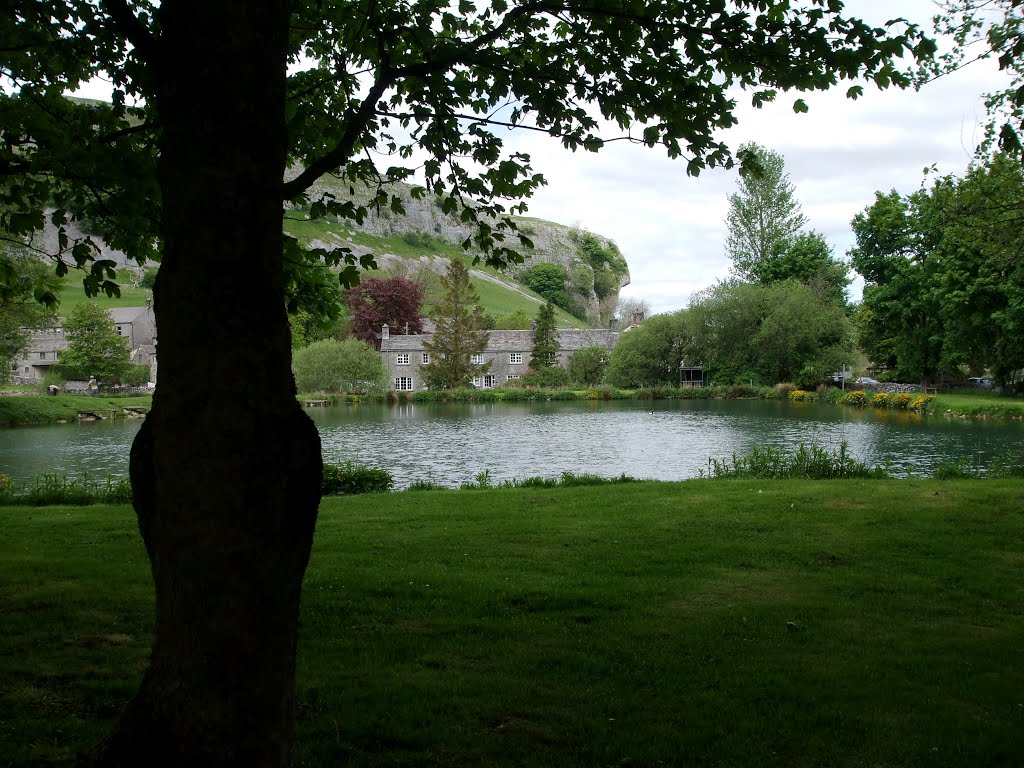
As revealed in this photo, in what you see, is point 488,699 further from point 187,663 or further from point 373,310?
point 373,310

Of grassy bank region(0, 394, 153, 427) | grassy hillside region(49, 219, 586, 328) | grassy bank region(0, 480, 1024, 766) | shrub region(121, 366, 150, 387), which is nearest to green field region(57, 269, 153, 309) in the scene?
grassy hillside region(49, 219, 586, 328)

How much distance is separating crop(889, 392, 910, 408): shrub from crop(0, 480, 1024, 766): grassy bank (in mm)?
40248

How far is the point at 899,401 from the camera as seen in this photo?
46.0 m

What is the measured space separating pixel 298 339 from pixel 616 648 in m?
76.3

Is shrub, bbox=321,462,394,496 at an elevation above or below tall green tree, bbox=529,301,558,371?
below

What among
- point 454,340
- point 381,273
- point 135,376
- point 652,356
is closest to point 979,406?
point 652,356

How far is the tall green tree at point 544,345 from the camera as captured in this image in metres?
77.4

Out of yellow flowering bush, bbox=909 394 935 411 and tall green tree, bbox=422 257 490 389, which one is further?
tall green tree, bbox=422 257 490 389

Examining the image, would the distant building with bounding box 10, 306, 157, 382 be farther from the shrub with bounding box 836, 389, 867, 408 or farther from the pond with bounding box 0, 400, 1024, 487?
the shrub with bounding box 836, 389, 867, 408

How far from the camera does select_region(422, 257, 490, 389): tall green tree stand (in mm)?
73875

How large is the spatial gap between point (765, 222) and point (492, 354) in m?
31.0

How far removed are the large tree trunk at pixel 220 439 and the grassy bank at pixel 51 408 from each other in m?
44.3

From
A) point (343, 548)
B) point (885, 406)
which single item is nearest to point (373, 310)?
point (885, 406)

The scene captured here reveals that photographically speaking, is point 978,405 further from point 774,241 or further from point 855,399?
point 774,241
